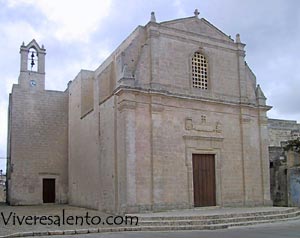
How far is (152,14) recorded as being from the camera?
17.9m

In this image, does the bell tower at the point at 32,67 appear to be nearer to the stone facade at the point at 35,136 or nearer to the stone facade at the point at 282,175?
the stone facade at the point at 35,136

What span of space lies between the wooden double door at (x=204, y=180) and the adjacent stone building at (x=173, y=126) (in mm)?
45

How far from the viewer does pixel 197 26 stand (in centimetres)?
1942

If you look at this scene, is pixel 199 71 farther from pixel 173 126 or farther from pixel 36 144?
pixel 36 144

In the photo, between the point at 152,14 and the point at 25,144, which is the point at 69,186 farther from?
the point at 152,14

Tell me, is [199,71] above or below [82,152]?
above

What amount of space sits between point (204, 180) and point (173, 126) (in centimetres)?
297

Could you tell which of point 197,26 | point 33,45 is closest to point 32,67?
point 33,45

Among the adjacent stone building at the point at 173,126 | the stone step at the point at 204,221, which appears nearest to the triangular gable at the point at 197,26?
the adjacent stone building at the point at 173,126

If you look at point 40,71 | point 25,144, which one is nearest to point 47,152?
point 25,144

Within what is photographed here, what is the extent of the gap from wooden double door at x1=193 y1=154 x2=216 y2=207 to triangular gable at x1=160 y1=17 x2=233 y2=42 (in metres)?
5.87


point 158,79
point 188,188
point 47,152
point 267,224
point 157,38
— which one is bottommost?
point 267,224

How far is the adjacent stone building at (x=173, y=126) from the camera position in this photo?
1666 centimetres

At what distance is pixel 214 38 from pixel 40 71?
41.7 feet
